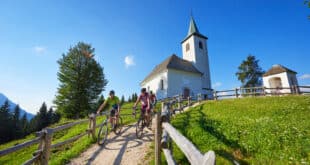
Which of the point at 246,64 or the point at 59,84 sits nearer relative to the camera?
the point at 59,84

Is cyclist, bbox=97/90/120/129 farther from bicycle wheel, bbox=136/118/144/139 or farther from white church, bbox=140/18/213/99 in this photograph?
white church, bbox=140/18/213/99

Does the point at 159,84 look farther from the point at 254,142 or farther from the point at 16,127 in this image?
the point at 16,127

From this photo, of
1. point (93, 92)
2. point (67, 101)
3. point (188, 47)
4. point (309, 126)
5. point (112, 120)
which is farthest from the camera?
point (188, 47)

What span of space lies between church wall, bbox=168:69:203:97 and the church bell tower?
2.38 m

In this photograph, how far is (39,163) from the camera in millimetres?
3912

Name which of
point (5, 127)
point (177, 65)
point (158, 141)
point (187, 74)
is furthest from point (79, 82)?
point (5, 127)

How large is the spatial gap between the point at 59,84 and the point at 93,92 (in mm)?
5221

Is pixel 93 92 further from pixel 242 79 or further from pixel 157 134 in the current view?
pixel 242 79

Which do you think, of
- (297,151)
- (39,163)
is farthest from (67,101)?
(297,151)

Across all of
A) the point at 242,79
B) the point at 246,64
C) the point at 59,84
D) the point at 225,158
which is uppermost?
the point at 246,64

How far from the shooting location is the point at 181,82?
2764 cm

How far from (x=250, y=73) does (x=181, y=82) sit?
83.6 ft

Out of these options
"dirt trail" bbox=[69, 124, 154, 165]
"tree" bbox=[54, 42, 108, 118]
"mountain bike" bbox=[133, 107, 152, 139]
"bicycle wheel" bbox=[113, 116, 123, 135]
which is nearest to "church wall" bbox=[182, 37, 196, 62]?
"tree" bbox=[54, 42, 108, 118]

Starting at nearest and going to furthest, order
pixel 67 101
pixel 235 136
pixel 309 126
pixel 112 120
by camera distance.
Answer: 1. pixel 235 136
2. pixel 309 126
3. pixel 112 120
4. pixel 67 101
